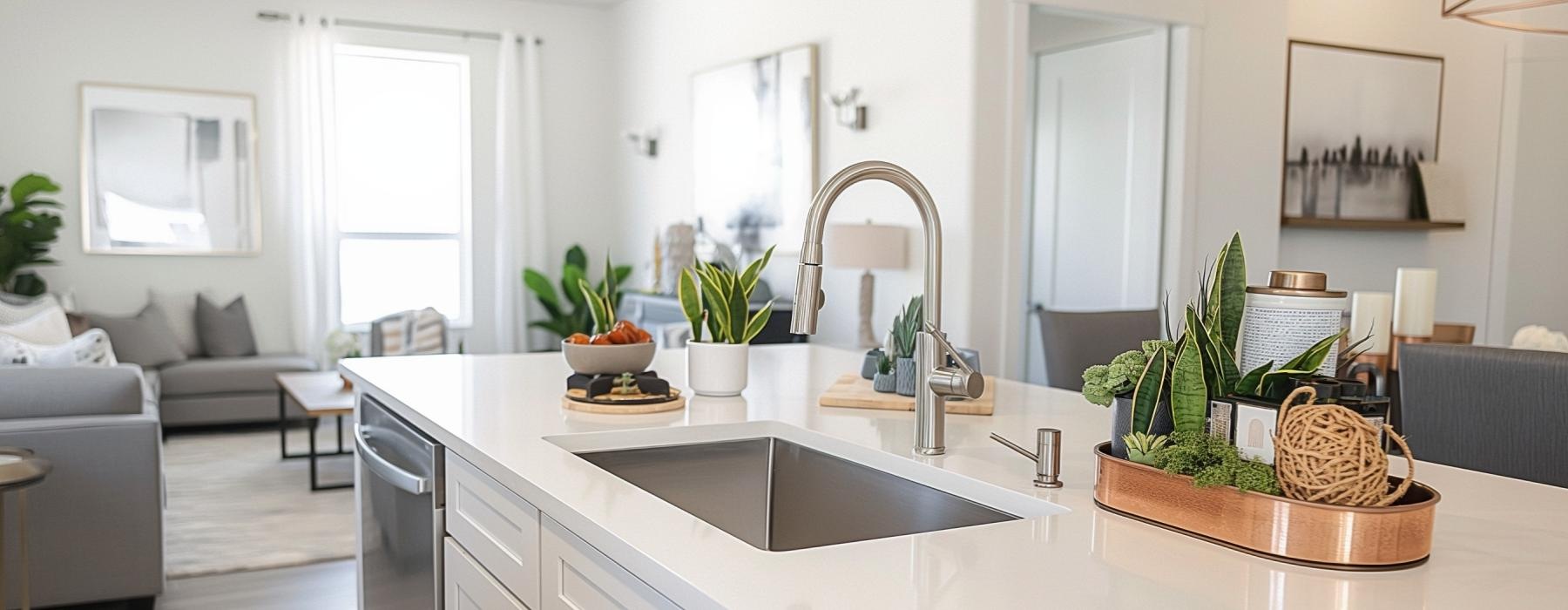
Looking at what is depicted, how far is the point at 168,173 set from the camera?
22.6 ft

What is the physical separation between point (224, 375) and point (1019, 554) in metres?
6.22

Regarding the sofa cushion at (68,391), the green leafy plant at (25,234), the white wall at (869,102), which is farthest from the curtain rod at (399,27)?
the sofa cushion at (68,391)

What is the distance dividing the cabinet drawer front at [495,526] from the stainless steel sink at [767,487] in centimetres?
17

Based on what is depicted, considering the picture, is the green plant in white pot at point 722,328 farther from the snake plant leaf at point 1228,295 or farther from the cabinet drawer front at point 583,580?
the snake plant leaf at point 1228,295

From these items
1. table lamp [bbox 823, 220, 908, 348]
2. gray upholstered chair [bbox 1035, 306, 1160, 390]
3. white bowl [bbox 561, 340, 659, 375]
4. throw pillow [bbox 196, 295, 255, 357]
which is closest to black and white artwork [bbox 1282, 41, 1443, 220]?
table lamp [bbox 823, 220, 908, 348]

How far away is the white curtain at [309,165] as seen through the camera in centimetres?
706

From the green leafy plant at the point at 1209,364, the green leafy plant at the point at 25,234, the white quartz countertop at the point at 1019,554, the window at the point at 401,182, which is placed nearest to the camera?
the white quartz countertop at the point at 1019,554

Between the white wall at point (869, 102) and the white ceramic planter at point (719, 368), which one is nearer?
the white ceramic planter at point (719, 368)

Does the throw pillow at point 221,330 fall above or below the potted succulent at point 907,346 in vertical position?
below

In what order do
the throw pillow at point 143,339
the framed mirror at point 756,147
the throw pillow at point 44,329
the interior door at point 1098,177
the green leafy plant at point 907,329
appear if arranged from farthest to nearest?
the throw pillow at point 143,339
the framed mirror at point 756,147
the interior door at point 1098,177
the throw pillow at point 44,329
the green leafy plant at point 907,329

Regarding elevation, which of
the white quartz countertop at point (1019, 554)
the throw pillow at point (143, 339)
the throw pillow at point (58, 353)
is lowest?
the throw pillow at point (143, 339)

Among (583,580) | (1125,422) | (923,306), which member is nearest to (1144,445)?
(1125,422)

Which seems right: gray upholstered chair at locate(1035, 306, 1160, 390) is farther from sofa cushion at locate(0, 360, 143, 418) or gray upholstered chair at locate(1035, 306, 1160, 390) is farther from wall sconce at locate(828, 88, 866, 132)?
sofa cushion at locate(0, 360, 143, 418)

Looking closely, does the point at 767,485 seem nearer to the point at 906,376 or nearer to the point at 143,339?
the point at 906,376
